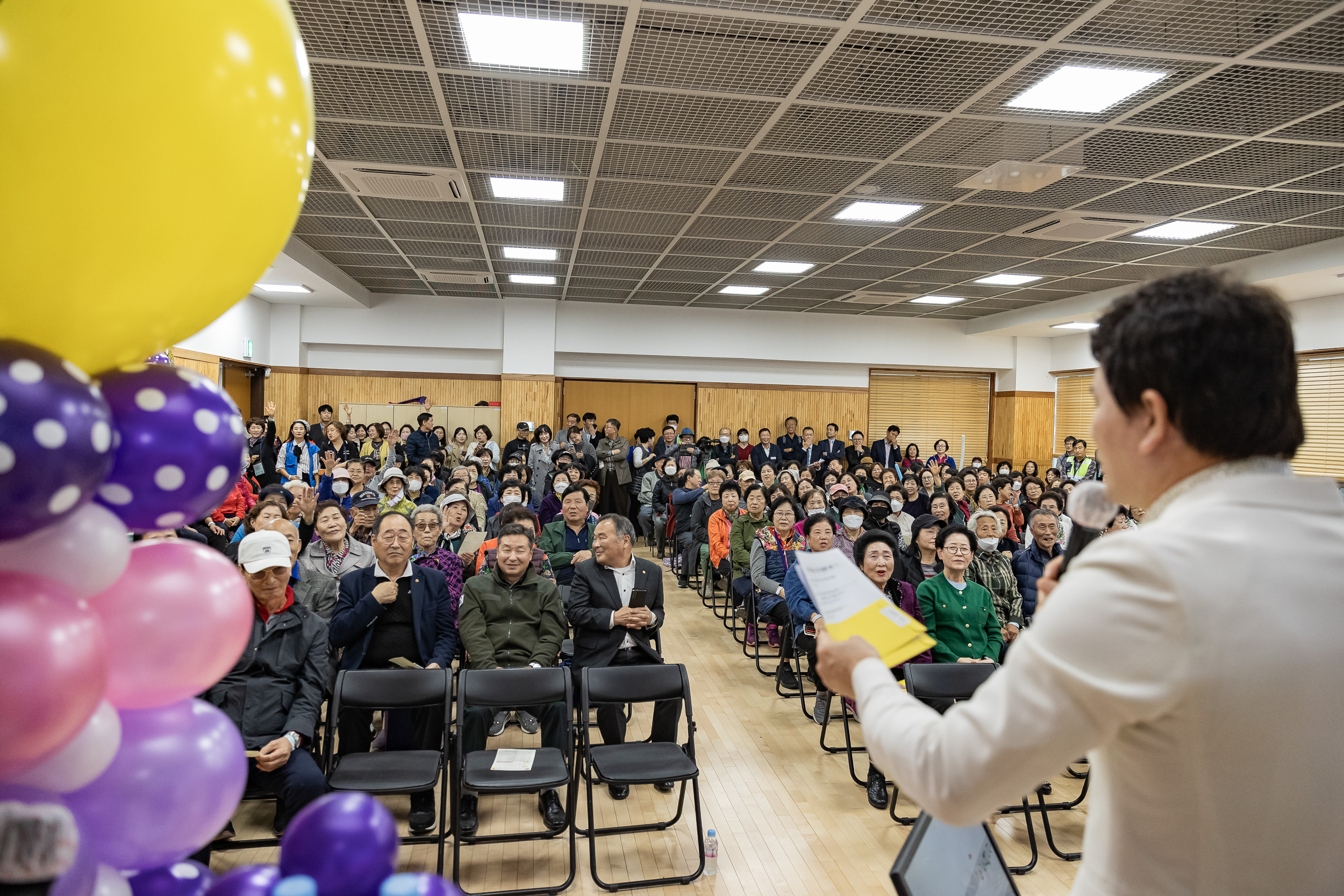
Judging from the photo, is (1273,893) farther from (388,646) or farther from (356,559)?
(356,559)

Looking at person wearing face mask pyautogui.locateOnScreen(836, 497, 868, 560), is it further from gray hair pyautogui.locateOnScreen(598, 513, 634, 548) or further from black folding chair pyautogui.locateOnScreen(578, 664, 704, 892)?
black folding chair pyautogui.locateOnScreen(578, 664, 704, 892)

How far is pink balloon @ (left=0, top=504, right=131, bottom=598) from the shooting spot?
0.91 m

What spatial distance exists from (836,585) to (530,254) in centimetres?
931

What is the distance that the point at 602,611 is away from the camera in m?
4.29

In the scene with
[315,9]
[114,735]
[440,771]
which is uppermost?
[315,9]

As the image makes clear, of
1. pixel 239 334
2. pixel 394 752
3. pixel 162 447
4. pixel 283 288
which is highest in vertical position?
pixel 283 288

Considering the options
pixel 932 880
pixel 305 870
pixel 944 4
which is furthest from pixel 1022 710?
pixel 944 4

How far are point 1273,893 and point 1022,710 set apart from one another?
0.36m

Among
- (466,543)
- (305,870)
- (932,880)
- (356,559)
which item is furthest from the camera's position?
(466,543)

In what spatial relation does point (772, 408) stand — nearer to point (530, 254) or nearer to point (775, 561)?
point (530, 254)

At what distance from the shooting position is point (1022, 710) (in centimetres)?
83

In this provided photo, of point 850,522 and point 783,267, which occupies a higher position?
point 783,267

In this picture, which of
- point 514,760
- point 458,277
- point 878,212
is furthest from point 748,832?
point 458,277

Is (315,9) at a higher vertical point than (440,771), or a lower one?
higher
